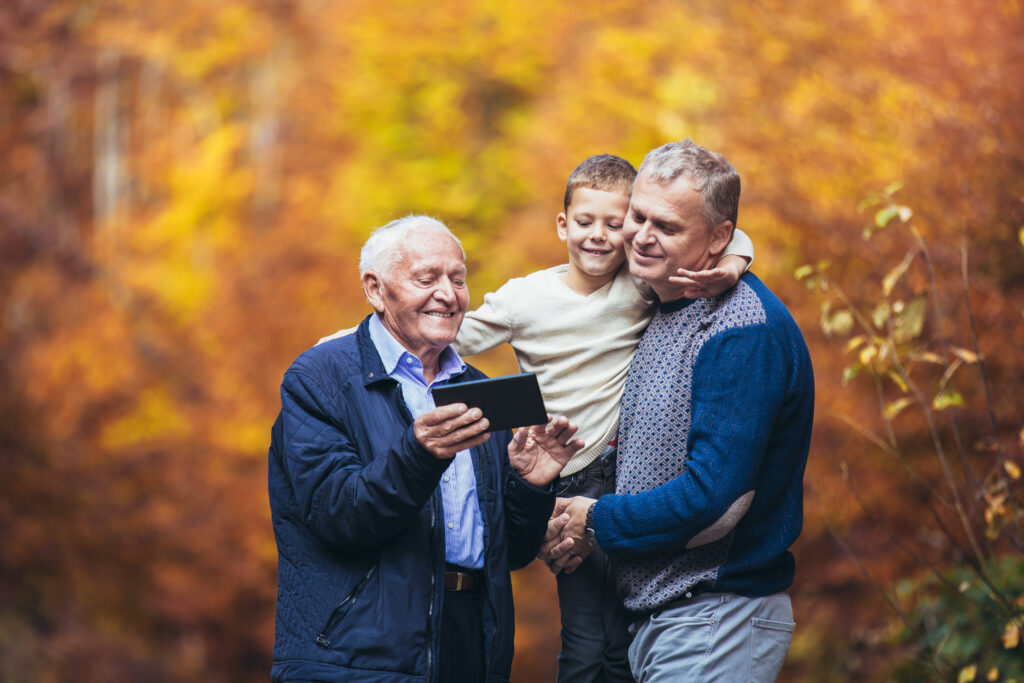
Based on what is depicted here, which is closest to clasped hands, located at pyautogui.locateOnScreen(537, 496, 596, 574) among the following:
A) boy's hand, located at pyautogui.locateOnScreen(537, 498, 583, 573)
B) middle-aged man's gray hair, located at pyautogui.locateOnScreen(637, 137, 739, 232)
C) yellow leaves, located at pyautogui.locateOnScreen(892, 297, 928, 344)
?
boy's hand, located at pyautogui.locateOnScreen(537, 498, 583, 573)

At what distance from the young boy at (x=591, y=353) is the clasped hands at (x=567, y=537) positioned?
6 centimetres

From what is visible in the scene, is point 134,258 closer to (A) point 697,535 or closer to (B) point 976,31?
(B) point 976,31

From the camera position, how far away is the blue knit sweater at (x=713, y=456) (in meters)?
2.41

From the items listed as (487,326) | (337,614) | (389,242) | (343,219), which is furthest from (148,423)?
(337,614)

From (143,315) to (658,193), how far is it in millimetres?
10766

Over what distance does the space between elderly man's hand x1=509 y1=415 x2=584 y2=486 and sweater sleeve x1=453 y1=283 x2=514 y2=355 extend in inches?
14.0

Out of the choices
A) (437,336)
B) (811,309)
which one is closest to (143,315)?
(811,309)

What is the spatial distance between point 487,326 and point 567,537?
62 centimetres

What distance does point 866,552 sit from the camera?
6922mm

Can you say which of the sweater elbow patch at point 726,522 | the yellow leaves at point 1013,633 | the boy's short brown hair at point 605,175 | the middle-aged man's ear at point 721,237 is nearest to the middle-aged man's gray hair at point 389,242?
the boy's short brown hair at point 605,175

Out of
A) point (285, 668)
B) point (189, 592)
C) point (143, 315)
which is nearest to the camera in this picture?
point (285, 668)

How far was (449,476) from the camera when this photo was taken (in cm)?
263

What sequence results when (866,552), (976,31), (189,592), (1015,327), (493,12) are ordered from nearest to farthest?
(1015,327)
(976,31)
(866,552)
(189,592)
(493,12)

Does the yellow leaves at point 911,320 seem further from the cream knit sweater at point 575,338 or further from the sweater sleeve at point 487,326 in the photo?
the sweater sleeve at point 487,326
